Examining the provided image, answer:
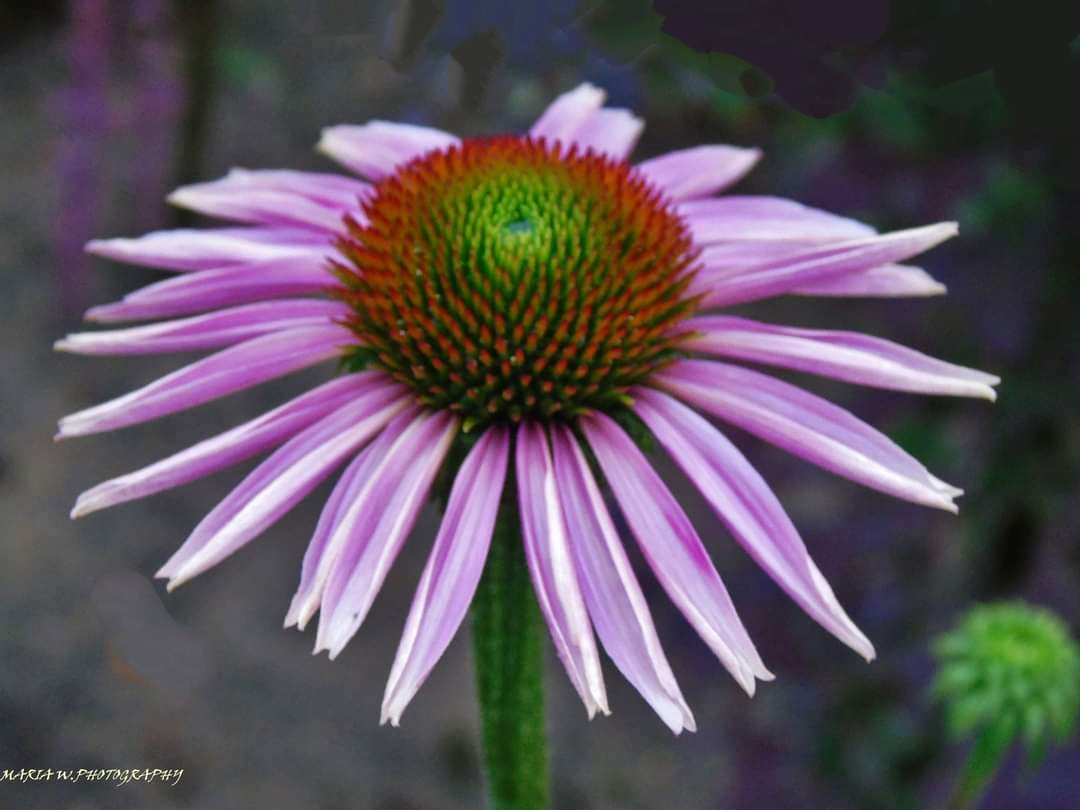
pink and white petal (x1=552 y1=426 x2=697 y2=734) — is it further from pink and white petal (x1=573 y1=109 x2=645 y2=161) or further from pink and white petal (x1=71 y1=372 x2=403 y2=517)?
pink and white petal (x1=573 y1=109 x2=645 y2=161)

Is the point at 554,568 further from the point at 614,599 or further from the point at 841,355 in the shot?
the point at 841,355

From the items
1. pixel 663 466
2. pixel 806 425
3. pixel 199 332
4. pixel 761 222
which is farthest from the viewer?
pixel 663 466

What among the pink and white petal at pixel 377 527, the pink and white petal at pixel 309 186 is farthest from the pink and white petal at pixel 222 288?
the pink and white petal at pixel 377 527

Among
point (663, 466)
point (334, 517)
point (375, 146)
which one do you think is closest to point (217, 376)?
point (334, 517)

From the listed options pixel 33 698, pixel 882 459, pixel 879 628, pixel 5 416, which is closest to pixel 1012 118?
pixel 879 628

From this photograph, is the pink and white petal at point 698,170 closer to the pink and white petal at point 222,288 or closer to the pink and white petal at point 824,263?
the pink and white petal at point 824,263

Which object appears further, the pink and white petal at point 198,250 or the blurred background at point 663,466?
the blurred background at point 663,466
